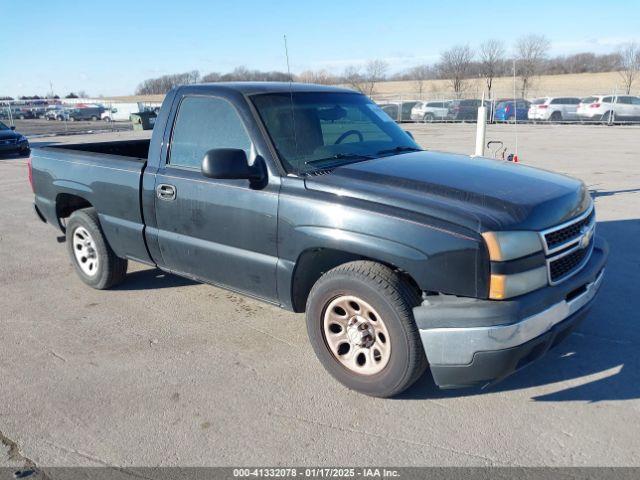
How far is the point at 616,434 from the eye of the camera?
3.04 metres

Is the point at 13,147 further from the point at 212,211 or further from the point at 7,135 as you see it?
the point at 212,211

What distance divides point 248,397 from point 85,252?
2.89 m

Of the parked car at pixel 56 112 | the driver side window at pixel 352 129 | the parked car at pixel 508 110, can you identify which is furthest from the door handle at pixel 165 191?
the parked car at pixel 56 112

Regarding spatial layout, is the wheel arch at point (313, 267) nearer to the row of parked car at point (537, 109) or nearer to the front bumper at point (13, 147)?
the front bumper at point (13, 147)

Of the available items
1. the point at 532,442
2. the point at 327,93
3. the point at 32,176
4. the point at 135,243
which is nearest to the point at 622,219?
the point at 327,93

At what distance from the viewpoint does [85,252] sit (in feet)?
18.2

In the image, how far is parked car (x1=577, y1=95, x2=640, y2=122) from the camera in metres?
29.3

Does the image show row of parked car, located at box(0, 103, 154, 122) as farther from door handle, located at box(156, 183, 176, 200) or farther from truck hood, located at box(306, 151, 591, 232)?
truck hood, located at box(306, 151, 591, 232)

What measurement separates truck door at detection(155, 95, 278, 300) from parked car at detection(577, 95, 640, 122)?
30.0 m

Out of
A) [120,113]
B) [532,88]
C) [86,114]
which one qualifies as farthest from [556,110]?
[86,114]

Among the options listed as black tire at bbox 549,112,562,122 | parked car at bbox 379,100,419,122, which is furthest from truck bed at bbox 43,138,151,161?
parked car at bbox 379,100,419,122

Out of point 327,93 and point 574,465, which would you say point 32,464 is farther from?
point 327,93

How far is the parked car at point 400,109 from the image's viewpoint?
123 feet

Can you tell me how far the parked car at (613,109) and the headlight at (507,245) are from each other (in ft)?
99.3
